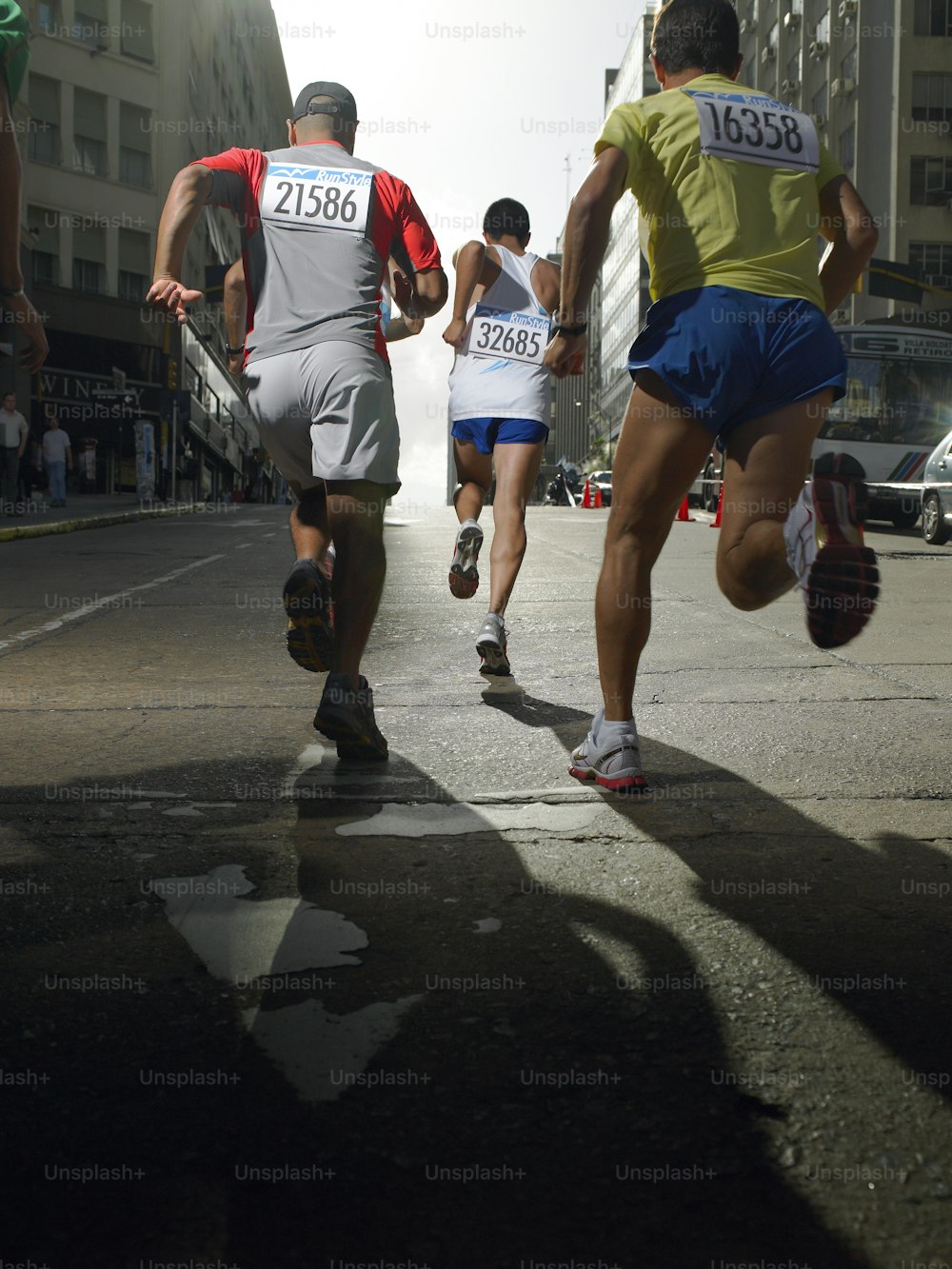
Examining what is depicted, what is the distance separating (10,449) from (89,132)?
69.1ft

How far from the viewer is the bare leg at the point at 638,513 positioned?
3398mm

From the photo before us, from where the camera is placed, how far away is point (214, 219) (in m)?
54.0

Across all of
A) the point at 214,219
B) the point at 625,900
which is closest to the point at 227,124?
the point at 214,219

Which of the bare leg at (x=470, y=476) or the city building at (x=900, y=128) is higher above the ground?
the city building at (x=900, y=128)

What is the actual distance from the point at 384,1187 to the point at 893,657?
470cm

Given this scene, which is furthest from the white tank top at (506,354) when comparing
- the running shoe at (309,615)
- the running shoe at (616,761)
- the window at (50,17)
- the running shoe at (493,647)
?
the window at (50,17)

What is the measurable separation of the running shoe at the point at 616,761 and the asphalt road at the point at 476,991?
7 cm

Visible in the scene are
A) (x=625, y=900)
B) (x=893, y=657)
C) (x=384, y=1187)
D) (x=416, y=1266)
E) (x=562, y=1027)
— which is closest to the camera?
(x=416, y=1266)

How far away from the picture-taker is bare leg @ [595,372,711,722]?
340cm

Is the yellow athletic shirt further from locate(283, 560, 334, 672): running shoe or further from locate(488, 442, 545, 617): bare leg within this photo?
locate(488, 442, 545, 617): bare leg

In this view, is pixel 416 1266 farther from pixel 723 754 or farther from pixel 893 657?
pixel 893 657

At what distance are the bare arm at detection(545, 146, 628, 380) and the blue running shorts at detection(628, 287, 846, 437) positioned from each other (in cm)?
20

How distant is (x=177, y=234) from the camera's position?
396 cm

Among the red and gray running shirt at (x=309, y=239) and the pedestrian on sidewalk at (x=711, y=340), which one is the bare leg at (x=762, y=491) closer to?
the pedestrian on sidewalk at (x=711, y=340)
